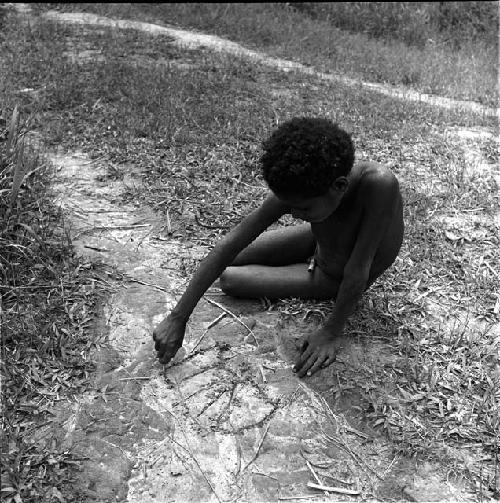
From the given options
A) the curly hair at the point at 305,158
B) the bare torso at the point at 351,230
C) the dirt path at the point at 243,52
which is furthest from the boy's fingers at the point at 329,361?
Answer: the dirt path at the point at 243,52

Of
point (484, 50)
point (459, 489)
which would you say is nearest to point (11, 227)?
point (459, 489)

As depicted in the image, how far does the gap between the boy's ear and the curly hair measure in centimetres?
3

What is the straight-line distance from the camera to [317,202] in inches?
86.9

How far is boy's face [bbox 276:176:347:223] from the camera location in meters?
2.18

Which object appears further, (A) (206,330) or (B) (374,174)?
(A) (206,330)

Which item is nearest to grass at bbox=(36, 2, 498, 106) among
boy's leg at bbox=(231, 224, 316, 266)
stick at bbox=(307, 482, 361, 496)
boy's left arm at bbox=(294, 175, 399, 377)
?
boy's leg at bbox=(231, 224, 316, 266)

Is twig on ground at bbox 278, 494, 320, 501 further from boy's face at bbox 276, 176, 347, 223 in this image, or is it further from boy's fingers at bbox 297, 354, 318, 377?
boy's face at bbox 276, 176, 347, 223

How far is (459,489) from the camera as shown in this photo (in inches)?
82.0

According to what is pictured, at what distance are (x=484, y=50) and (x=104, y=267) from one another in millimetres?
7416

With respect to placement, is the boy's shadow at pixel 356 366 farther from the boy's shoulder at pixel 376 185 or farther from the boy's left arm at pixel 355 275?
the boy's shoulder at pixel 376 185

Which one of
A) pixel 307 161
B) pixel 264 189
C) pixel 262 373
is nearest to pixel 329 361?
pixel 262 373

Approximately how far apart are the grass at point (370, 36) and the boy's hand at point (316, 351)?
14.3ft

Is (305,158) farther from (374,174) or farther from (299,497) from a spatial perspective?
(299,497)

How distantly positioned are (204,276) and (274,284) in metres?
0.53
